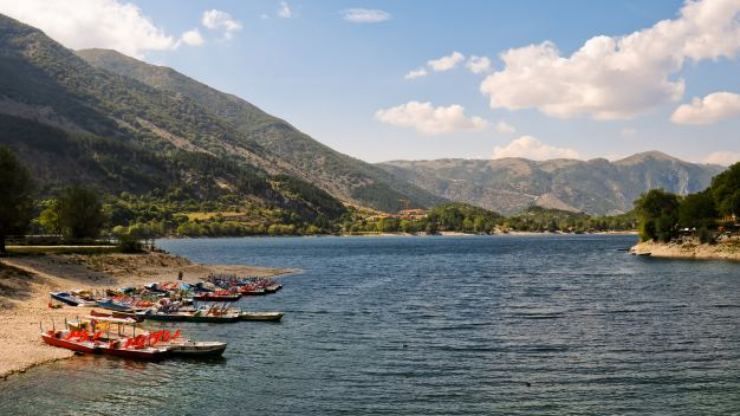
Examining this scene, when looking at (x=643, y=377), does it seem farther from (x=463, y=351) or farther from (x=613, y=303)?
(x=613, y=303)

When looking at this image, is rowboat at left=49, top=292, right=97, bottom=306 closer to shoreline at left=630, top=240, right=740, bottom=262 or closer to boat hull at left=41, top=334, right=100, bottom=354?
boat hull at left=41, top=334, right=100, bottom=354

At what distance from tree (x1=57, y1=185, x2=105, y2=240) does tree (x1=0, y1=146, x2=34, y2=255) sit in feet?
109

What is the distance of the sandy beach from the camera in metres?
52.5

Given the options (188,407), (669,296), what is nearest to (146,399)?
(188,407)

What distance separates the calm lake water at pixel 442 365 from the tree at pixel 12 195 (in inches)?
1644

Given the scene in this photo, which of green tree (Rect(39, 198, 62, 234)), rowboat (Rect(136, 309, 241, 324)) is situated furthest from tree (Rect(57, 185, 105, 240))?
rowboat (Rect(136, 309, 241, 324))

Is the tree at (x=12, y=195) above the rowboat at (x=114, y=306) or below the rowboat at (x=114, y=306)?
above

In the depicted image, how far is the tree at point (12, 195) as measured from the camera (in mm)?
101375

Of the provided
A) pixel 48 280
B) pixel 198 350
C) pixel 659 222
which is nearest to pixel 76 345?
pixel 198 350

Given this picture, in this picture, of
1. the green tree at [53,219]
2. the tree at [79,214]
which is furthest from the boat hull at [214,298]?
the green tree at [53,219]

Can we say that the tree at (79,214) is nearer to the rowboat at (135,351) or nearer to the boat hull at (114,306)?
the boat hull at (114,306)

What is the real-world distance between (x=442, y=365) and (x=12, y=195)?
84.0 metres

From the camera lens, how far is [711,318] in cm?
7144

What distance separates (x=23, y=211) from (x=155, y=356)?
68823 mm
